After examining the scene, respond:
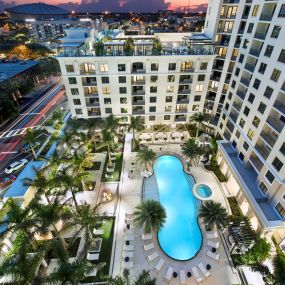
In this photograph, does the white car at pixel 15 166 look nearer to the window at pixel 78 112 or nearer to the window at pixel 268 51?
the window at pixel 78 112

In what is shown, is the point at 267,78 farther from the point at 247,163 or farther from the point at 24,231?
the point at 24,231

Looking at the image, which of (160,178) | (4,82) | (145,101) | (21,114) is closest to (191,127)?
(145,101)

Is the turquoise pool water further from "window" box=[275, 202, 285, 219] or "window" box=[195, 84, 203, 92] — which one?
"window" box=[195, 84, 203, 92]

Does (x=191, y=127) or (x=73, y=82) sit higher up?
(x=73, y=82)

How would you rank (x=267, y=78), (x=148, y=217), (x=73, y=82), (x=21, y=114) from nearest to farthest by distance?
(x=148, y=217) < (x=267, y=78) < (x=73, y=82) < (x=21, y=114)

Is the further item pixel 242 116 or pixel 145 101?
pixel 145 101

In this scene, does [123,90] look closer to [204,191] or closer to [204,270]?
[204,191]
